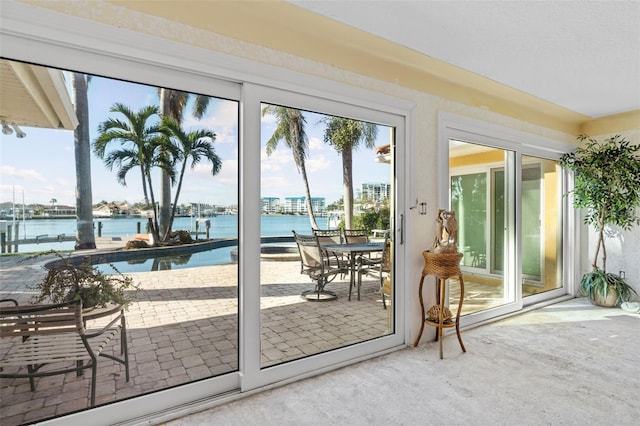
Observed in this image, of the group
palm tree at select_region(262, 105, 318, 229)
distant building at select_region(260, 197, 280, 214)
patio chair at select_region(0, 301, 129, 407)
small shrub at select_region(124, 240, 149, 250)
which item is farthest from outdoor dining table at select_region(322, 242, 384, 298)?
patio chair at select_region(0, 301, 129, 407)

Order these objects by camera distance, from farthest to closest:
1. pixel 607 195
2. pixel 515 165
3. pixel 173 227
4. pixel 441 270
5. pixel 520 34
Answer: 1. pixel 607 195
2. pixel 515 165
3. pixel 441 270
4. pixel 520 34
5. pixel 173 227

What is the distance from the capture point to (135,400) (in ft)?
6.70

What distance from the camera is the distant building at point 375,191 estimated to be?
299cm

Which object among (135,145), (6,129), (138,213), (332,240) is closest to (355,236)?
(332,240)

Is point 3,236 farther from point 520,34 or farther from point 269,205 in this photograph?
point 520,34

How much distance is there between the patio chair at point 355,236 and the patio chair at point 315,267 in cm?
24

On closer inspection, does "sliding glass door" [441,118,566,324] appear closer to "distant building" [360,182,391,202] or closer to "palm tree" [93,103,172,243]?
"distant building" [360,182,391,202]

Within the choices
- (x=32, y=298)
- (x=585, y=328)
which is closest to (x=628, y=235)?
(x=585, y=328)

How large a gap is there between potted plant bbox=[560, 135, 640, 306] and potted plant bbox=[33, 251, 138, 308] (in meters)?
5.35

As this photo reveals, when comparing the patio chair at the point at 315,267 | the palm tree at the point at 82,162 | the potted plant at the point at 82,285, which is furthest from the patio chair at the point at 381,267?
the palm tree at the point at 82,162

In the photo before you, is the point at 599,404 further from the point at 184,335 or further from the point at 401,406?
the point at 184,335

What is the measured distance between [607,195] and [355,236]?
371 centimetres

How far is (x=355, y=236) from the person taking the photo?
301cm

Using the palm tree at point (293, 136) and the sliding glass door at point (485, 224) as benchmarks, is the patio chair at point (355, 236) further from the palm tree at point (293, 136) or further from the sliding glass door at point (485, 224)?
the sliding glass door at point (485, 224)
